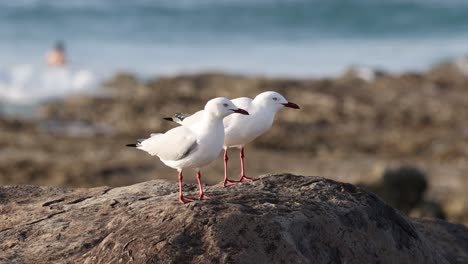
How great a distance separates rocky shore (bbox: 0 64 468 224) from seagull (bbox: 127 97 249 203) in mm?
9061

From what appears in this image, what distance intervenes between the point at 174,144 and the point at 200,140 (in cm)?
19

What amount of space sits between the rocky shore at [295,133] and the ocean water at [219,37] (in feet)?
13.7

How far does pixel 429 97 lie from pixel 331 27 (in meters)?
19.8

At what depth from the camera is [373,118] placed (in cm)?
2194

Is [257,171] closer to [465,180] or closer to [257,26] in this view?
[465,180]

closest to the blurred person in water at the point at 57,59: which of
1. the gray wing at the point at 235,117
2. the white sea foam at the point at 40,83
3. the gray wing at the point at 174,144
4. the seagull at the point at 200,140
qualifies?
the white sea foam at the point at 40,83

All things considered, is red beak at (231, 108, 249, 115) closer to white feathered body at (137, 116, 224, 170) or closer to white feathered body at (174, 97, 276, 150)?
white feathered body at (137, 116, 224, 170)

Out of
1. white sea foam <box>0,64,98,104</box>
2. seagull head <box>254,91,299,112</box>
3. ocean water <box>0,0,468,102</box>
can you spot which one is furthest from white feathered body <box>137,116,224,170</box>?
ocean water <box>0,0,468,102</box>

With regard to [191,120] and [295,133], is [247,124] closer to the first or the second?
[191,120]

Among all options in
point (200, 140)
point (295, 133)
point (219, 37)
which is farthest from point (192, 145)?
point (219, 37)

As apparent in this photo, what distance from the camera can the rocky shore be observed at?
16844mm

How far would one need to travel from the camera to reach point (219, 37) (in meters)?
41.4

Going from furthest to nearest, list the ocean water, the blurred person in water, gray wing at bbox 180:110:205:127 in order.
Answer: the ocean water, the blurred person in water, gray wing at bbox 180:110:205:127

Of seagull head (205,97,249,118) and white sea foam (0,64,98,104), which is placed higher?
seagull head (205,97,249,118)
